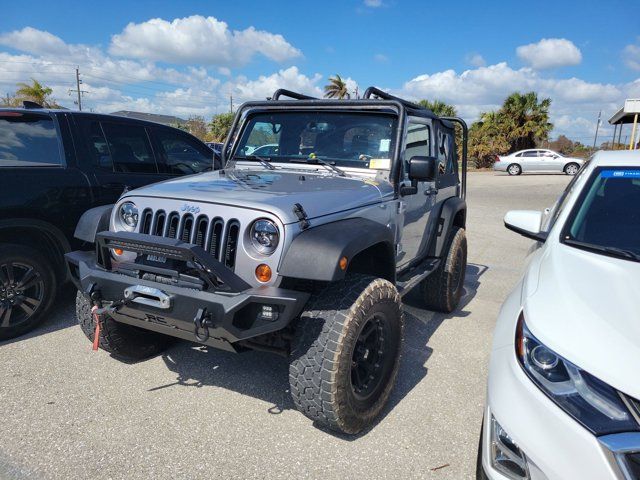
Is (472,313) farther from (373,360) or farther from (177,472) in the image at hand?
(177,472)

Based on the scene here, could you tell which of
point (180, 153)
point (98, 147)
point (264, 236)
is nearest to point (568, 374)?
point (264, 236)

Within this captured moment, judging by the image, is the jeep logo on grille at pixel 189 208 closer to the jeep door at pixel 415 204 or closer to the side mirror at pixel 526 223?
the jeep door at pixel 415 204

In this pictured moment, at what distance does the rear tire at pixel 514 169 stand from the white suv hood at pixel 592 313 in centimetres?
2592

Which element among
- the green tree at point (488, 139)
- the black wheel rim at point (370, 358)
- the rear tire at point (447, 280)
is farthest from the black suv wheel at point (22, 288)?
the green tree at point (488, 139)

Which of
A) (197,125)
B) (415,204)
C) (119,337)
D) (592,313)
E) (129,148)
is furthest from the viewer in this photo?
(197,125)

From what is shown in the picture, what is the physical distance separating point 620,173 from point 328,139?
2.01 metres

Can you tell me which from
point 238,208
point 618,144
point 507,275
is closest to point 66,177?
point 238,208

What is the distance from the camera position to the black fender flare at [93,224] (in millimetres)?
2990

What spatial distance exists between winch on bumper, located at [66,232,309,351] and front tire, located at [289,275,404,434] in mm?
227

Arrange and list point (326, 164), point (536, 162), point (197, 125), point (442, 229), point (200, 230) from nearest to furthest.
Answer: point (200, 230), point (326, 164), point (442, 229), point (536, 162), point (197, 125)

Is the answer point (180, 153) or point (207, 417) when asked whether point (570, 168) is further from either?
point (207, 417)

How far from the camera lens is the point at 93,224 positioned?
3.03m

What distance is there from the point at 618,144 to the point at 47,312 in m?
36.9

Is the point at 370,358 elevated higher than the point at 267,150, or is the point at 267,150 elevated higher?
the point at 267,150
